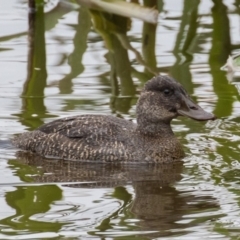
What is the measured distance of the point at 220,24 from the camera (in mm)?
14055

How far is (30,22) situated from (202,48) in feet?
7.93

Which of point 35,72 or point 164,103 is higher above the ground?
point 35,72

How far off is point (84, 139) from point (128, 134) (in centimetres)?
45

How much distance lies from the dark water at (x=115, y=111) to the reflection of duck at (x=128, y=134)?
164 mm

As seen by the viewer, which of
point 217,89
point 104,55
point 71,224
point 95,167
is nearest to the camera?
point 71,224

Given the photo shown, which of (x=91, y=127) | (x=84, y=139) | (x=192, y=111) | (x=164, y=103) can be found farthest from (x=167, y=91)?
(x=84, y=139)

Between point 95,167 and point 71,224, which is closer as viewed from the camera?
point 71,224

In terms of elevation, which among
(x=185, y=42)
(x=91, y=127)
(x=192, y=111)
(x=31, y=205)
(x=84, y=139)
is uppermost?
(x=185, y=42)

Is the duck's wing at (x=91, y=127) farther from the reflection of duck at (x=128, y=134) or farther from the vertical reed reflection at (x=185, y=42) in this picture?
the vertical reed reflection at (x=185, y=42)

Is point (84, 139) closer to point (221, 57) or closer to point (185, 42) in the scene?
point (221, 57)

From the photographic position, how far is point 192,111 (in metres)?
10.5

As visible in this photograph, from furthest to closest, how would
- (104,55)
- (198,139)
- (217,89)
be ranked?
(104,55) < (217,89) < (198,139)

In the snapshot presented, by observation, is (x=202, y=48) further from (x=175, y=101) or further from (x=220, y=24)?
(x=175, y=101)

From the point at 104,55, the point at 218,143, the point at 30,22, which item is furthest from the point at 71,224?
the point at 30,22
